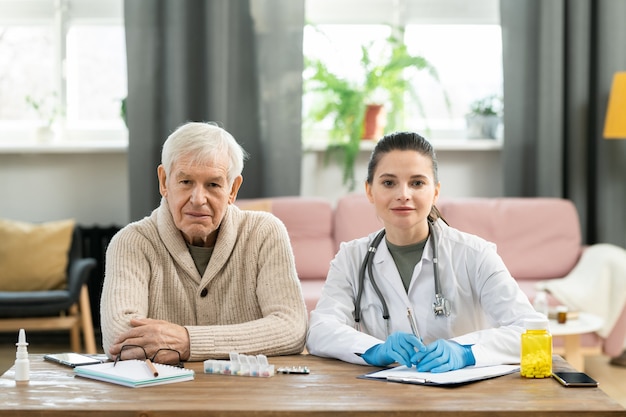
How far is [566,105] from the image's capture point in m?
5.06

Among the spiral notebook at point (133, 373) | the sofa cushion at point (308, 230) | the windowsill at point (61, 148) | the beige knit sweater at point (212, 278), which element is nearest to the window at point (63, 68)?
the windowsill at point (61, 148)

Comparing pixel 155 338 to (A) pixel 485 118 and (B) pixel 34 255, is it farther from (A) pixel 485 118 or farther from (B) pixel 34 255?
(A) pixel 485 118

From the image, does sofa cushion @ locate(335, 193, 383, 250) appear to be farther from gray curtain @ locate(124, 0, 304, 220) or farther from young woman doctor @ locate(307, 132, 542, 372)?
young woman doctor @ locate(307, 132, 542, 372)

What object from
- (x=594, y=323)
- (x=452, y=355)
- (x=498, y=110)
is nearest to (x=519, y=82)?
(x=498, y=110)

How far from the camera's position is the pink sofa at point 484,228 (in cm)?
469

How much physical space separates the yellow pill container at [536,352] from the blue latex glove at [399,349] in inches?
7.8

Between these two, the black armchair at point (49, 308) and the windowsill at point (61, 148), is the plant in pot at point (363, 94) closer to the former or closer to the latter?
the windowsill at point (61, 148)

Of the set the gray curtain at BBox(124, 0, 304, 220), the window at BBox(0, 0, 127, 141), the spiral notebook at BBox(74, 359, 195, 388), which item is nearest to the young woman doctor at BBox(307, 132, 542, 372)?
the spiral notebook at BBox(74, 359, 195, 388)

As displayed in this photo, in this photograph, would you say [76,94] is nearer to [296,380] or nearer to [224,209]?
[224,209]

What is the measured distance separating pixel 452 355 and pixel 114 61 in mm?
3956

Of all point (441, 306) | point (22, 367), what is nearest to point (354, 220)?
point (441, 306)

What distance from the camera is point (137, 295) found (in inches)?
85.7

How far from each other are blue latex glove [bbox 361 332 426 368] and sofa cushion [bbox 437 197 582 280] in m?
2.89

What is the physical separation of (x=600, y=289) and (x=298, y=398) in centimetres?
297
